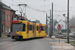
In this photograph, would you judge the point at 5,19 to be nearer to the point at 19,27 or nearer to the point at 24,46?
the point at 19,27

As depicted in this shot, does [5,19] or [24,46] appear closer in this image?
[24,46]

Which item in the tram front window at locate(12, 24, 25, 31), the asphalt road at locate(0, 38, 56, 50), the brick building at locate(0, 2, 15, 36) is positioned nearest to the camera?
the asphalt road at locate(0, 38, 56, 50)

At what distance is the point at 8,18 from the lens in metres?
52.8

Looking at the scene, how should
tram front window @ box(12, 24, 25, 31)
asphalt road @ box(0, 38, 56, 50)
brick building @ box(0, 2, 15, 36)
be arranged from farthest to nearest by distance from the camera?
brick building @ box(0, 2, 15, 36), tram front window @ box(12, 24, 25, 31), asphalt road @ box(0, 38, 56, 50)

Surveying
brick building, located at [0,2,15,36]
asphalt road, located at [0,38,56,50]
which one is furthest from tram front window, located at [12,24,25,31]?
brick building, located at [0,2,15,36]

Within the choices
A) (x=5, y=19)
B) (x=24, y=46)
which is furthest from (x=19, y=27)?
(x=5, y=19)

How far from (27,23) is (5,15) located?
85.3ft

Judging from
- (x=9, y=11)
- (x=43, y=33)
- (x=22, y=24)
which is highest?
(x=9, y=11)

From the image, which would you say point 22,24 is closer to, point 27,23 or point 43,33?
point 27,23

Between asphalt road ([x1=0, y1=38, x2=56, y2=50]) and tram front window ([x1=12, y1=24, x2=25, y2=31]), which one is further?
tram front window ([x1=12, y1=24, x2=25, y2=31])

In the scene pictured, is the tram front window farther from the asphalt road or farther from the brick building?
the brick building

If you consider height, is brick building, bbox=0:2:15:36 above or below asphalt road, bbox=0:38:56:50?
above

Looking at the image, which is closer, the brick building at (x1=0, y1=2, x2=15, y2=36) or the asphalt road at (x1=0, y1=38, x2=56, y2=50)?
the asphalt road at (x1=0, y1=38, x2=56, y2=50)

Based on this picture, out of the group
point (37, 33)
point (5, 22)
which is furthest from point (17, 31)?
point (5, 22)
